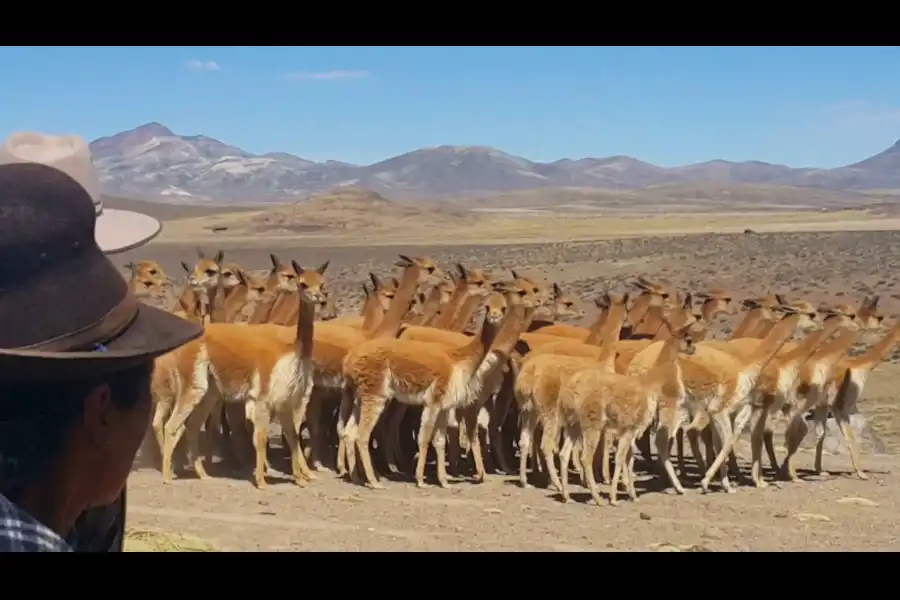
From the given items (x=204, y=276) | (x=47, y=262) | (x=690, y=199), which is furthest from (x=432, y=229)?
(x=47, y=262)

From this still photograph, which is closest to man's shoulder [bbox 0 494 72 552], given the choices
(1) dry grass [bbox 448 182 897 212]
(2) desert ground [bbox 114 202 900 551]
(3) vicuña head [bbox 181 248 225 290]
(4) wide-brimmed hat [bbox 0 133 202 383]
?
(4) wide-brimmed hat [bbox 0 133 202 383]

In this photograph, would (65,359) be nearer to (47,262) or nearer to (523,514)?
(47,262)

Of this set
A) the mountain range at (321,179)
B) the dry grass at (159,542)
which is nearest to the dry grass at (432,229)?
the dry grass at (159,542)

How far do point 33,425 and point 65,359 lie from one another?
0.16m

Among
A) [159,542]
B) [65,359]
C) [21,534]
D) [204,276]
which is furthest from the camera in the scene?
[204,276]

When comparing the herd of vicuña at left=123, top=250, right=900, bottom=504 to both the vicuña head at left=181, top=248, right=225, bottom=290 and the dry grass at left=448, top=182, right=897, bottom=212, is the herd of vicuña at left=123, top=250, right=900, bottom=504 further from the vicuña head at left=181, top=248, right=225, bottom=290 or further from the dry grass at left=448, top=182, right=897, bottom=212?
the dry grass at left=448, top=182, right=897, bottom=212

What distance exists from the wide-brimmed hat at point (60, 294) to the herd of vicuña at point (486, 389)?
810cm

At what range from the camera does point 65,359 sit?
2219 mm

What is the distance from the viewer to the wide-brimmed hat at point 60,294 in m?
2.31

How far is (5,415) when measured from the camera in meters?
2.27

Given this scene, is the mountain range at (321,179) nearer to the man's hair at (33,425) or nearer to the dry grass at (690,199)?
the dry grass at (690,199)

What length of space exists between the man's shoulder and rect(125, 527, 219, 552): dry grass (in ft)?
18.9
